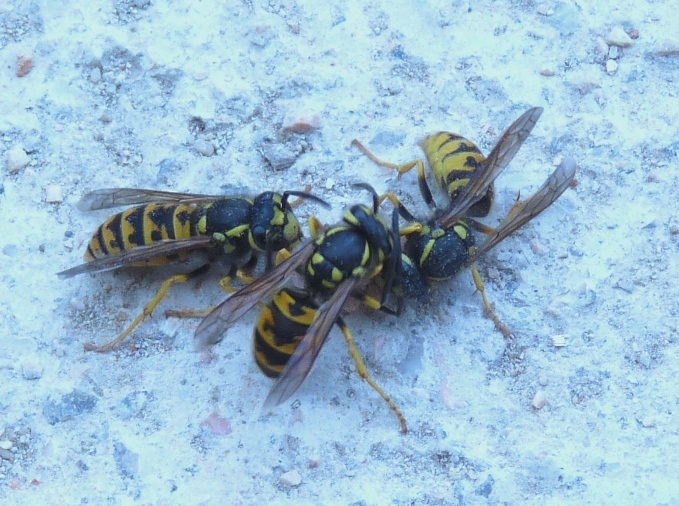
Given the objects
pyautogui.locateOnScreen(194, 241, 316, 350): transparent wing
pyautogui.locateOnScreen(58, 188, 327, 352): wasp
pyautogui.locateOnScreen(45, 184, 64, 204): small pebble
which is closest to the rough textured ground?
pyautogui.locateOnScreen(45, 184, 64, 204): small pebble

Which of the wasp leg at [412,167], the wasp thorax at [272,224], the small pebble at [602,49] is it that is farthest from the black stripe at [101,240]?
the small pebble at [602,49]

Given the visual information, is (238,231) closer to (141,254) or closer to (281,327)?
(141,254)

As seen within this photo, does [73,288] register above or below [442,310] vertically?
→ below

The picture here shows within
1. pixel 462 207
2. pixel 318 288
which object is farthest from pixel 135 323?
pixel 462 207

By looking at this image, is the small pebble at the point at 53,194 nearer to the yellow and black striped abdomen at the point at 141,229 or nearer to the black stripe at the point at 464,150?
the yellow and black striped abdomen at the point at 141,229

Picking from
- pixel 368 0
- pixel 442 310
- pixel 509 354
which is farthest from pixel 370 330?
pixel 368 0

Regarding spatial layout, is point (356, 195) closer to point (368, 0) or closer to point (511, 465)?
point (368, 0)

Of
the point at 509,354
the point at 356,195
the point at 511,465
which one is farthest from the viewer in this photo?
the point at 356,195
